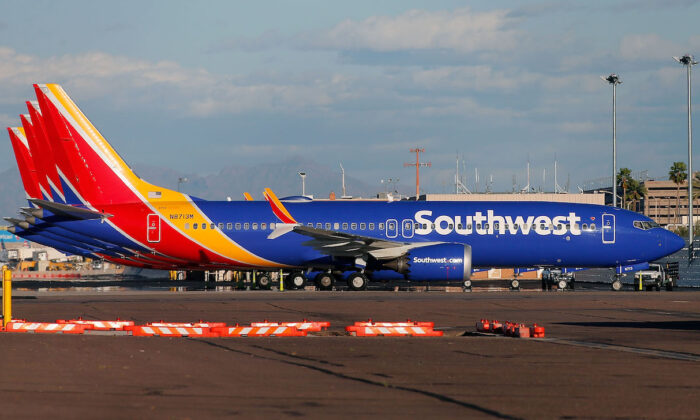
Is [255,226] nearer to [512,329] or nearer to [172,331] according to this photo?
[172,331]

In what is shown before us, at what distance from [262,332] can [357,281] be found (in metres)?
24.1

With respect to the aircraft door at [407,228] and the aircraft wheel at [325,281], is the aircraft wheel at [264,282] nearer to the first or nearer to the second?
the aircraft wheel at [325,281]

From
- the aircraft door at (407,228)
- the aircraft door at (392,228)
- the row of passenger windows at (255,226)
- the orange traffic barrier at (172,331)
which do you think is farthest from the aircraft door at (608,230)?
the orange traffic barrier at (172,331)

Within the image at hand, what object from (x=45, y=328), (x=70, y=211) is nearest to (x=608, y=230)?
(x=70, y=211)

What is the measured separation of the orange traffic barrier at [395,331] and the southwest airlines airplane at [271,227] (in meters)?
22.8

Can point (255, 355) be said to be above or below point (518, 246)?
below

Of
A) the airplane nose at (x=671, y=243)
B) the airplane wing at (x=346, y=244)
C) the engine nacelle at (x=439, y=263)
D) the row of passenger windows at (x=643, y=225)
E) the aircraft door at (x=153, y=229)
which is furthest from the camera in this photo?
the row of passenger windows at (x=643, y=225)

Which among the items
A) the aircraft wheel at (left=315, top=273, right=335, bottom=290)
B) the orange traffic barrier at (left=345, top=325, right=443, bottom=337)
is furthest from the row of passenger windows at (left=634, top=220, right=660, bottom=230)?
the orange traffic barrier at (left=345, top=325, right=443, bottom=337)

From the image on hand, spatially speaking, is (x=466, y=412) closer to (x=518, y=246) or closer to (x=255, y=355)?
(x=255, y=355)

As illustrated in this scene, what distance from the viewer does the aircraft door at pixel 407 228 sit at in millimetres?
46812

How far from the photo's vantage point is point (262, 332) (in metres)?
22.1

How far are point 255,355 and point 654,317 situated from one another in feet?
51.0

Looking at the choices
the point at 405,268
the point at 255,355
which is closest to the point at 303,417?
the point at 255,355

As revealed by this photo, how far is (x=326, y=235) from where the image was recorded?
45.4m
